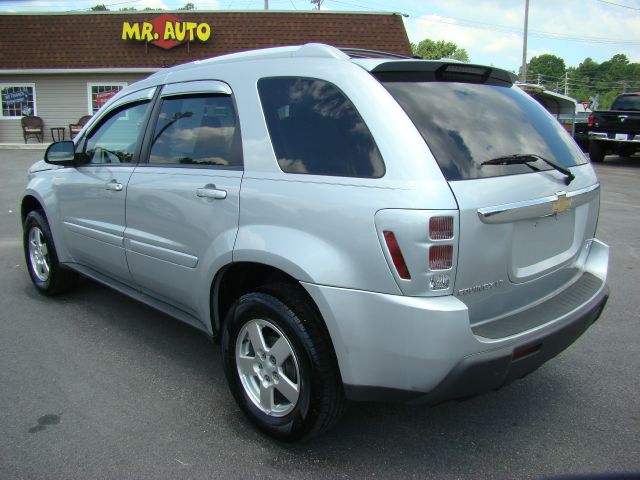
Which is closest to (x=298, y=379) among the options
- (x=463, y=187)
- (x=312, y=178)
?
(x=312, y=178)

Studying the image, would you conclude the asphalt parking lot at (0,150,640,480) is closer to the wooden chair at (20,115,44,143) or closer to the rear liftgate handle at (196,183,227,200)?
the rear liftgate handle at (196,183,227,200)

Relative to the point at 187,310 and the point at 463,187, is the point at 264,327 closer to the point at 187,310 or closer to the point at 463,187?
the point at 187,310

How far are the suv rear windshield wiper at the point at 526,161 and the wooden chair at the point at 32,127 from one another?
21.5 m

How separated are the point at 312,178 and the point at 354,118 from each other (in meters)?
0.32

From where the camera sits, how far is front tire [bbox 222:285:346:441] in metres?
2.44

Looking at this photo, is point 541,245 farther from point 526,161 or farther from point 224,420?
point 224,420

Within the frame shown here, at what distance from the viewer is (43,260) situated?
15.9 feet

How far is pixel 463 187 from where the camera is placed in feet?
7.30

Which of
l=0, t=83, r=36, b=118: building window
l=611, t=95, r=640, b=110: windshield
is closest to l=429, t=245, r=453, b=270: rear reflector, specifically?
l=611, t=95, r=640, b=110: windshield

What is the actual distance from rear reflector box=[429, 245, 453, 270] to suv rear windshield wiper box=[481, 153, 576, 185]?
1.58 feet

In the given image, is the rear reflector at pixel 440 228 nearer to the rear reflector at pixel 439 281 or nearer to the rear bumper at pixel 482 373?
the rear reflector at pixel 439 281

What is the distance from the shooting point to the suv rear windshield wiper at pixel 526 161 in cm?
246

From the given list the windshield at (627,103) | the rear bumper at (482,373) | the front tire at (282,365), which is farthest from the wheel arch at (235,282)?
the windshield at (627,103)

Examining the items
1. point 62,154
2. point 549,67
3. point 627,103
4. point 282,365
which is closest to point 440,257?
point 282,365
